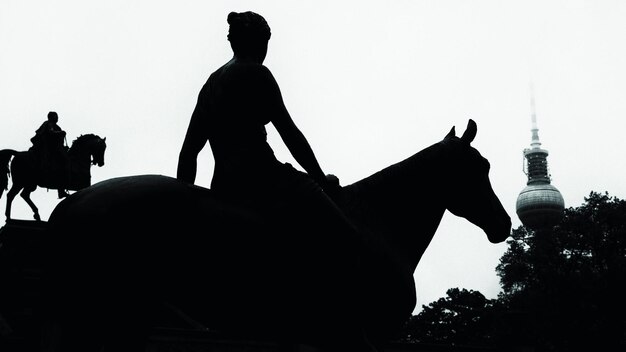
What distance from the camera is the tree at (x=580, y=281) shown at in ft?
168

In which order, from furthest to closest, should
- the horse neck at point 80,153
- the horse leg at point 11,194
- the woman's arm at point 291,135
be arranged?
the horse neck at point 80,153, the horse leg at point 11,194, the woman's arm at point 291,135

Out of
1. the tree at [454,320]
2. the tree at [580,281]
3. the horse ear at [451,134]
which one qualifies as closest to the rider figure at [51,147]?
the horse ear at [451,134]

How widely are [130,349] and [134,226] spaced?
0.75 meters

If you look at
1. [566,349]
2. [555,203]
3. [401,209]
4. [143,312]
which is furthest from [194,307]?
[555,203]

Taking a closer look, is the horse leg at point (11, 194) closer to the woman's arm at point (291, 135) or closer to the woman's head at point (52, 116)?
the woman's head at point (52, 116)

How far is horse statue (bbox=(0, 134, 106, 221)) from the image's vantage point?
32.3 m

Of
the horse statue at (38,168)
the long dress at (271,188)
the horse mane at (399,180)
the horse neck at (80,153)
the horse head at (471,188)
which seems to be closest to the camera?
the long dress at (271,188)

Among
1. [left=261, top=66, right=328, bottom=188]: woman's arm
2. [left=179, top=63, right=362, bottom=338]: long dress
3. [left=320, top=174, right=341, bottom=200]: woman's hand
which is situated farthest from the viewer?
[left=320, top=174, right=341, bottom=200]: woman's hand

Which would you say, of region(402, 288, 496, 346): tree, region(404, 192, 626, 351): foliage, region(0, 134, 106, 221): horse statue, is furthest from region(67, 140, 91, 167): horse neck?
region(402, 288, 496, 346): tree

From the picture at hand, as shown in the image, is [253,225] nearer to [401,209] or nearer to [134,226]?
[134,226]

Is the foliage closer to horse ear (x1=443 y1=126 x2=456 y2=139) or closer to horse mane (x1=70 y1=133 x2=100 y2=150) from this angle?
horse mane (x1=70 y1=133 x2=100 y2=150)

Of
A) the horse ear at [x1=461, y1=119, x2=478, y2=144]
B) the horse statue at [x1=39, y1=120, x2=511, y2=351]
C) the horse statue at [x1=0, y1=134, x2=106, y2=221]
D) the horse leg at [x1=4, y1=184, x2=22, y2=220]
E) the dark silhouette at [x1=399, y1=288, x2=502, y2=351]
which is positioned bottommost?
the horse statue at [x1=39, y1=120, x2=511, y2=351]

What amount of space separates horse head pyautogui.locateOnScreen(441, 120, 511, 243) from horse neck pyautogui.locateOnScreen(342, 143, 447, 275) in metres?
0.09

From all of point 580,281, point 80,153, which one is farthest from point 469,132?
point 580,281
